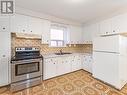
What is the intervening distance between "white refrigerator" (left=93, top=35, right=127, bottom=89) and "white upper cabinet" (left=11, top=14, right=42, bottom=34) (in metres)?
2.23

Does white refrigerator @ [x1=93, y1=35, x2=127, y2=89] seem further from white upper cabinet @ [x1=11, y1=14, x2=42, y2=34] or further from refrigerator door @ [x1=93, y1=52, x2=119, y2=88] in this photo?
white upper cabinet @ [x1=11, y1=14, x2=42, y2=34]

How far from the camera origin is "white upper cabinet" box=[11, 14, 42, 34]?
9.63ft

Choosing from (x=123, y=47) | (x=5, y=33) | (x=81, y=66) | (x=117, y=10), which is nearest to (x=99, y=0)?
(x=117, y=10)

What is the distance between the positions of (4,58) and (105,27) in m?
3.64

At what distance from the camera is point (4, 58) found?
280cm

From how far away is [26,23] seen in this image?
3154 millimetres

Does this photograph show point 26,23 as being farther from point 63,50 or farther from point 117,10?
point 117,10

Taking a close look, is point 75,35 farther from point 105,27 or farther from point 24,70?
point 24,70

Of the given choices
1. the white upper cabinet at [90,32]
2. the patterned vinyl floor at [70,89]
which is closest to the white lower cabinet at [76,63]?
the white upper cabinet at [90,32]

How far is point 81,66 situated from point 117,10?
2.85 meters

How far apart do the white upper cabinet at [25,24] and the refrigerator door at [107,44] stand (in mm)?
2150

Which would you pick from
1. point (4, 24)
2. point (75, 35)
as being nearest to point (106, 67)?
point (75, 35)

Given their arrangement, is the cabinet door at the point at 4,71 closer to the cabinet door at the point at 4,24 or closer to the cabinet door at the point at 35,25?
the cabinet door at the point at 4,24

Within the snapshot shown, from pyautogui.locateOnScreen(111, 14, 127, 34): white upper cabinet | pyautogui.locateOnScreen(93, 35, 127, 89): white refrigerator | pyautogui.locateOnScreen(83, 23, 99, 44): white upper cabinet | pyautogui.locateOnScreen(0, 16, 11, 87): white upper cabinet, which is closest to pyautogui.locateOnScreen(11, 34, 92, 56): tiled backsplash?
pyautogui.locateOnScreen(0, 16, 11, 87): white upper cabinet
